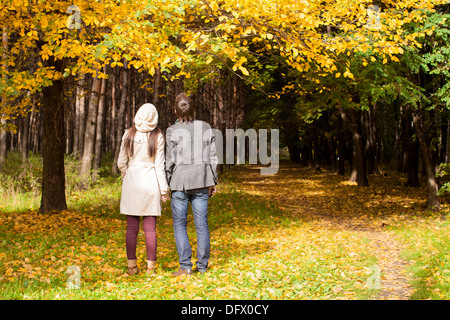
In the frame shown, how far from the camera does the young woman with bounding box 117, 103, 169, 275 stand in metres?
5.52

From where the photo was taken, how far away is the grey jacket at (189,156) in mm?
5535

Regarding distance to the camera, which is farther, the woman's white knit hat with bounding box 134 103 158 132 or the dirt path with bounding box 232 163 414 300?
the dirt path with bounding box 232 163 414 300

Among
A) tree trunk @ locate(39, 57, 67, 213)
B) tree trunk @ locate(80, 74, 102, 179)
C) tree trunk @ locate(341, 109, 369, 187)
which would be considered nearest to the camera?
tree trunk @ locate(39, 57, 67, 213)

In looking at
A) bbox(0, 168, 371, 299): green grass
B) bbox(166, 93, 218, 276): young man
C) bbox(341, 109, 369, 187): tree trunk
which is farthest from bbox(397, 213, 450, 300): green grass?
bbox(341, 109, 369, 187): tree trunk

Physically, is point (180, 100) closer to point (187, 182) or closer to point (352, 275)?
point (187, 182)

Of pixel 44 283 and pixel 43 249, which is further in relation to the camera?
pixel 43 249

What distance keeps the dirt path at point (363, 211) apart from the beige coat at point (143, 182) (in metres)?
3.04

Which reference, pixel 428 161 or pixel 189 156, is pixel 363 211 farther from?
pixel 189 156

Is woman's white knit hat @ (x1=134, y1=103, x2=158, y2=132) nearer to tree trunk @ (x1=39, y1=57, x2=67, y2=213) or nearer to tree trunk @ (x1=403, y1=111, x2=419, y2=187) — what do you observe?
tree trunk @ (x1=39, y1=57, x2=67, y2=213)

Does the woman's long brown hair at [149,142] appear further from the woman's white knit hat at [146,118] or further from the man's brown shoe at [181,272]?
the man's brown shoe at [181,272]

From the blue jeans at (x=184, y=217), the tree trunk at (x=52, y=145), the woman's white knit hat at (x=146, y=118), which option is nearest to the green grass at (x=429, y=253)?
the blue jeans at (x=184, y=217)

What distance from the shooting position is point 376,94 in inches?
448
